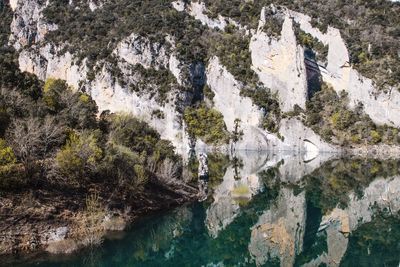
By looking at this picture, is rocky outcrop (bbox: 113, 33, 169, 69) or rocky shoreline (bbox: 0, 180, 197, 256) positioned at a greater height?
rocky outcrop (bbox: 113, 33, 169, 69)

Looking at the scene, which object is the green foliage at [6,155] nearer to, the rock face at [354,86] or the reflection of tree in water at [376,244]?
the reflection of tree in water at [376,244]

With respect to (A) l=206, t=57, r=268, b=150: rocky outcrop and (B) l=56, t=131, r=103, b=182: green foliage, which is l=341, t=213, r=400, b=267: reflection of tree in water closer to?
(B) l=56, t=131, r=103, b=182: green foliage

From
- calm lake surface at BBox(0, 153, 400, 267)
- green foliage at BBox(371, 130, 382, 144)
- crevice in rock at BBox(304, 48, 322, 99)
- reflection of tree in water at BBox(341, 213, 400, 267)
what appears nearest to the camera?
calm lake surface at BBox(0, 153, 400, 267)

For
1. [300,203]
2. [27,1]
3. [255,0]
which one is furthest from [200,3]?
[300,203]

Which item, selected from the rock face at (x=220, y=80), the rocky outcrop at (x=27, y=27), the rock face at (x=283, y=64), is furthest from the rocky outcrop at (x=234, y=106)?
the rocky outcrop at (x=27, y=27)

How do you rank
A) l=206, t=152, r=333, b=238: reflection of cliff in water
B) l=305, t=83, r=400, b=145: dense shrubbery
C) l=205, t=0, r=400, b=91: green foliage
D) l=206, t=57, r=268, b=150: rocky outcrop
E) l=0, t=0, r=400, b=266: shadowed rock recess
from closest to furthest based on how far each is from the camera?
1. l=206, t=152, r=333, b=238: reflection of cliff in water
2. l=305, t=83, r=400, b=145: dense shrubbery
3. l=0, t=0, r=400, b=266: shadowed rock recess
4. l=205, t=0, r=400, b=91: green foliage
5. l=206, t=57, r=268, b=150: rocky outcrop

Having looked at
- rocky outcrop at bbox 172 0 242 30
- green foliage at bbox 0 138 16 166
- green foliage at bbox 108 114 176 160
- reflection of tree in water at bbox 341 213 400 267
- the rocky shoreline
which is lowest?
reflection of tree in water at bbox 341 213 400 267

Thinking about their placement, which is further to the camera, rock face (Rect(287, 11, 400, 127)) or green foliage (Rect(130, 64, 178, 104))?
green foliage (Rect(130, 64, 178, 104))

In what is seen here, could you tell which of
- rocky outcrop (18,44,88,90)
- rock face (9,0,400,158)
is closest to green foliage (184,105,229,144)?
rock face (9,0,400,158)
